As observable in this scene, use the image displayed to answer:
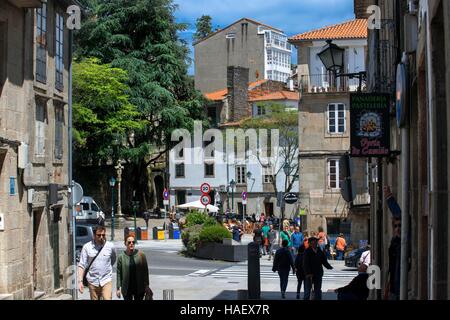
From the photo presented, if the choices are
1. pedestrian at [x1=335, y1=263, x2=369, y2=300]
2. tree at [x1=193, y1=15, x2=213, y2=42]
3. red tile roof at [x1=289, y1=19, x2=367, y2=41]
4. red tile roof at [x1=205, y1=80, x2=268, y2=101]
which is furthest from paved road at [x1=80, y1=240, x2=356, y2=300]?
tree at [x1=193, y1=15, x2=213, y2=42]

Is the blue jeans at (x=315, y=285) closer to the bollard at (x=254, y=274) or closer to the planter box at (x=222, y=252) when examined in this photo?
the bollard at (x=254, y=274)

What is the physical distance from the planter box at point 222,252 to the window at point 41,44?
1461 centimetres

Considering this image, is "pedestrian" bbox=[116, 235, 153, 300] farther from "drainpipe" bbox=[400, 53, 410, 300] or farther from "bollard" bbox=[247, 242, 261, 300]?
"bollard" bbox=[247, 242, 261, 300]

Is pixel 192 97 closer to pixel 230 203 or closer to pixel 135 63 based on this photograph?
pixel 135 63

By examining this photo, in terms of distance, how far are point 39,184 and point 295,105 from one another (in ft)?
168

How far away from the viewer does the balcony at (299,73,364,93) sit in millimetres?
45594

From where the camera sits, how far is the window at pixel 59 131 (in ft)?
69.3

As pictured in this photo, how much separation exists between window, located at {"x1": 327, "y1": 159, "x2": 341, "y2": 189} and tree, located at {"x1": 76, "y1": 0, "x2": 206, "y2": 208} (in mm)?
13910

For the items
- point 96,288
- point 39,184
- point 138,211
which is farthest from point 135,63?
point 96,288

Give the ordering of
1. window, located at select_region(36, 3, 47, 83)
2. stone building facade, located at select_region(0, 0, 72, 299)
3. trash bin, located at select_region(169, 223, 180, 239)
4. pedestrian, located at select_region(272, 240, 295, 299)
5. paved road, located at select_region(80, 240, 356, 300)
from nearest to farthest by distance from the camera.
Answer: stone building facade, located at select_region(0, 0, 72, 299), window, located at select_region(36, 3, 47, 83), pedestrian, located at select_region(272, 240, 295, 299), paved road, located at select_region(80, 240, 356, 300), trash bin, located at select_region(169, 223, 180, 239)

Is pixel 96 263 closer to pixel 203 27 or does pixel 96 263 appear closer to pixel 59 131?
pixel 59 131

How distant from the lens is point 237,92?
75.3 meters

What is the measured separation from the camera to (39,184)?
62.5ft

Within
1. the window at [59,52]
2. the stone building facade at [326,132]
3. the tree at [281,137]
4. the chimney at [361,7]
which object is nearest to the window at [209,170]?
the tree at [281,137]
